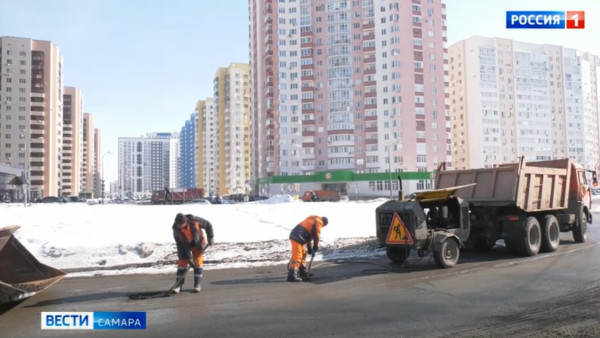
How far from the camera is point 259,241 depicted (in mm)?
14492

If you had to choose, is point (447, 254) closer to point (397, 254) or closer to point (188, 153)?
point (397, 254)

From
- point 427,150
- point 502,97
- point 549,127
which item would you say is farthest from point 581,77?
point 427,150

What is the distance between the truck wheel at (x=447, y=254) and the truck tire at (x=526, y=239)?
7.14 ft

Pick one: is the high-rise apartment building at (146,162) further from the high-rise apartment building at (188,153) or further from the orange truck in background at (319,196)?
the orange truck in background at (319,196)

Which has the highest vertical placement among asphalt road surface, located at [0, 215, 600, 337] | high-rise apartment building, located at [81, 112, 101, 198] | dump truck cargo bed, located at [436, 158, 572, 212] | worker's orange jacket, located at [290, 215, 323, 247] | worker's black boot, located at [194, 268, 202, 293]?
high-rise apartment building, located at [81, 112, 101, 198]

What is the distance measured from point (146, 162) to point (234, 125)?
68.9m

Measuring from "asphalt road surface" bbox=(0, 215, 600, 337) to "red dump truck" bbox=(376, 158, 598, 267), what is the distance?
709 millimetres

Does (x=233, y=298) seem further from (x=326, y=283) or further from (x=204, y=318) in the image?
(x=326, y=283)

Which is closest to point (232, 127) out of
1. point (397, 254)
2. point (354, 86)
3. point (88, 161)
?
point (354, 86)

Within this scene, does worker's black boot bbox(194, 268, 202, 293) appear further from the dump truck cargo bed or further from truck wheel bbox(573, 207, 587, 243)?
truck wheel bbox(573, 207, 587, 243)

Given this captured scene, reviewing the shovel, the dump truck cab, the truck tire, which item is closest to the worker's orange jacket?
the dump truck cab

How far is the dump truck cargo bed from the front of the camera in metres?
11.2

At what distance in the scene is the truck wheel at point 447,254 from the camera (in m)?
9.73

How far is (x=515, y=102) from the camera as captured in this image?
119 m
